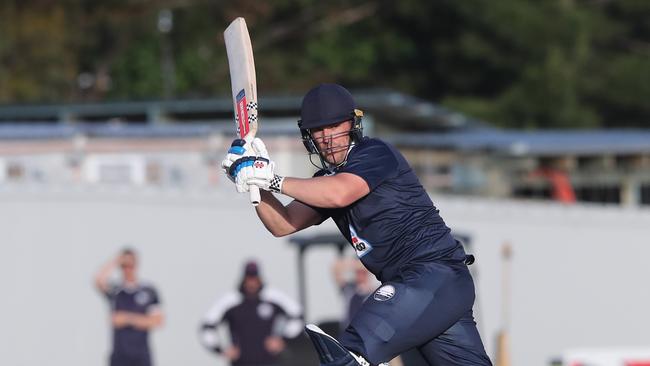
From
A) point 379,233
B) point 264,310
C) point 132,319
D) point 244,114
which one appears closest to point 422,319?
point 379,233

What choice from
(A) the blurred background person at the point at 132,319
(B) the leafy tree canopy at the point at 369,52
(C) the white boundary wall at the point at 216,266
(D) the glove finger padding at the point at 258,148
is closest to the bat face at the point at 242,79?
(D) the glove finger padding at the point at 258,148

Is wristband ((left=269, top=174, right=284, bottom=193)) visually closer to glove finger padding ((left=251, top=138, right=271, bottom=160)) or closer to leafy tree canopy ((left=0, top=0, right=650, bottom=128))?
glove finger padding ((left=251, top=138, right=271, bottom=160))

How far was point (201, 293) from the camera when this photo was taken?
16.2 m

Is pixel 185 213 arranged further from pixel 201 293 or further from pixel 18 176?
pixel 18 176

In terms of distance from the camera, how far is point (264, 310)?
12414 mm

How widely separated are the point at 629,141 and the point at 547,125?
11245 mm

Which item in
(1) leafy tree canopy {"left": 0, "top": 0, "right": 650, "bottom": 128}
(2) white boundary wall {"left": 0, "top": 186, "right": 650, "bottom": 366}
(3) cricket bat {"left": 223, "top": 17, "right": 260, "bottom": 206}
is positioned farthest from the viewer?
(1) leafy tree canopy {"left": 0, "top": 0, "right": 650, "bottom": 128}

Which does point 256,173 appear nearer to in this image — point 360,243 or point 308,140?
point 308,140

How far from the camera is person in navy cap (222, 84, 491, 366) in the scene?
19.3 feet

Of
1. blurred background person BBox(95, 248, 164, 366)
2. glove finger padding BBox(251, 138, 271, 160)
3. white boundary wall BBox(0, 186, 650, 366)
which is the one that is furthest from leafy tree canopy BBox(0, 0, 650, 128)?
glove finger padding BBox(251, 138, 271, 160)

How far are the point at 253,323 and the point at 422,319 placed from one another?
656 centimetres

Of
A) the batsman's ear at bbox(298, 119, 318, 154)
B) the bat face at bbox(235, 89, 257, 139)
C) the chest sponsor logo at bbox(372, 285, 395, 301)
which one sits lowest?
the chest sponsor logo at bbox(372, 285, 395, 301)

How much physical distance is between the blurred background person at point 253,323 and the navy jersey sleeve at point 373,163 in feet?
20.9

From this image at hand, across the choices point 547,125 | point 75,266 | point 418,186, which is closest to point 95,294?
point 75,266
